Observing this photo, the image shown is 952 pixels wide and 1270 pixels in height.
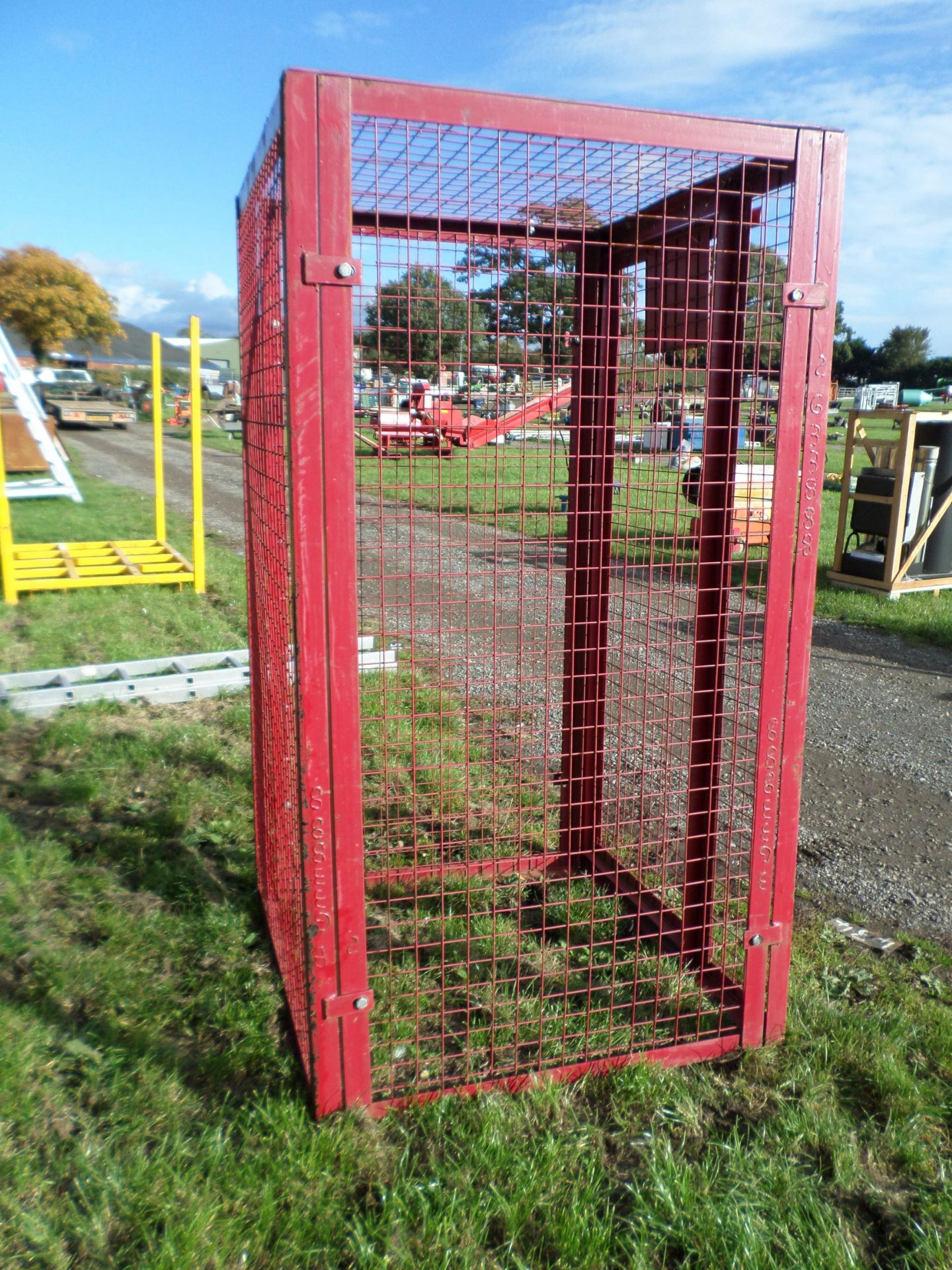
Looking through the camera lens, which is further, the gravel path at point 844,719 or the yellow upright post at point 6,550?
the yellow upright post at point 6,550

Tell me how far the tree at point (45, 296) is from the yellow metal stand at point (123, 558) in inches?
1280

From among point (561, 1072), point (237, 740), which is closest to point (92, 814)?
point (237, 740)

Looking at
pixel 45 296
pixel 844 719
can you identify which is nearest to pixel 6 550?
pixel 844 719

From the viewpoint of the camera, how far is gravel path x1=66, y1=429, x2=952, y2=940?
354 centimetres

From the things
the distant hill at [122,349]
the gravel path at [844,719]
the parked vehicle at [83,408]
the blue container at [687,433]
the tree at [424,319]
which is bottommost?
the gravel path at [844,719]

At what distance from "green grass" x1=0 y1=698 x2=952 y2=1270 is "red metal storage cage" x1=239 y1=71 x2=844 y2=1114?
0.15 m

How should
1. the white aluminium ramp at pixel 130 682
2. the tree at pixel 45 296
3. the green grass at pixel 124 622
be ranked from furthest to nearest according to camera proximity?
the tree at pixel 45 296 < the green grass at pixel 124 622 < the white aluminium ramp at pixel 130 682

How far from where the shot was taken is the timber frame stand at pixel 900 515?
8.65 metres

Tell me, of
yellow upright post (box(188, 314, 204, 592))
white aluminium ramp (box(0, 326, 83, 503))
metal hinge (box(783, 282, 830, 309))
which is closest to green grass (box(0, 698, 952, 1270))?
metal hinge (box(783, 282, 830, 309))

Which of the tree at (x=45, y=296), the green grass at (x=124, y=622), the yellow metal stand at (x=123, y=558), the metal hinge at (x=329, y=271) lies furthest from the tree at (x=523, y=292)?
the tree at (x=45, y=296)

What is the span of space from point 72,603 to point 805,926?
626cm

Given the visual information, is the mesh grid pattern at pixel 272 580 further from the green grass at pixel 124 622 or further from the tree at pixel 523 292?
the green grass at pixel 124 622

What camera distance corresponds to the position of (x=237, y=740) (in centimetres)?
497

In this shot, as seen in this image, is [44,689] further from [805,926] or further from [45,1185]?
[805,926]
